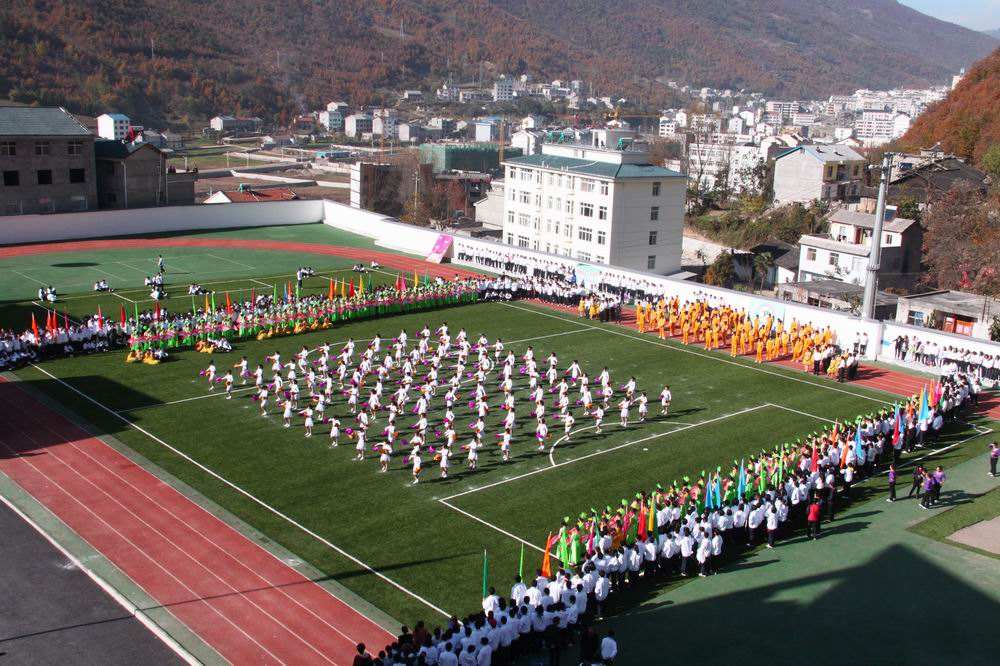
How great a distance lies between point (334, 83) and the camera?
19712 cm

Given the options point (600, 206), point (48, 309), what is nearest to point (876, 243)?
point (600, 206)

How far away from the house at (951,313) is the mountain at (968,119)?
4871 cm

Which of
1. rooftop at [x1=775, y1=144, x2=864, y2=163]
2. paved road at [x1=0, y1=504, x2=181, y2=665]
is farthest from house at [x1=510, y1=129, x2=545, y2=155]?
paved road at [x1=0, y1=504, x2=181, y2=665]

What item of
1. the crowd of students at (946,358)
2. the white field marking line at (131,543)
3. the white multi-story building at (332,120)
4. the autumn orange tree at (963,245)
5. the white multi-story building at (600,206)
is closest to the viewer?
the white field marking line at (131,543)

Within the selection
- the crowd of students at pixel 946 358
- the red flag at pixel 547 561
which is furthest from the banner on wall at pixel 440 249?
the red flag at pixel 547 561

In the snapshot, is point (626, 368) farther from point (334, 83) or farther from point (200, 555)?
point (334, 83)

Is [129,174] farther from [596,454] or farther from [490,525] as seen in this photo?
[490,525]

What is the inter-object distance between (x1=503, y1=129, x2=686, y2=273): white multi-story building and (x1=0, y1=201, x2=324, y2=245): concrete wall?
1379 centimetres

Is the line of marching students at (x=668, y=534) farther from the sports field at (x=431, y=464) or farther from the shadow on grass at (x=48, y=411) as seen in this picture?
the shadow on grass at (x=48, y=411)

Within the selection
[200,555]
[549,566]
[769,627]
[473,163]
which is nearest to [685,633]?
[769,627]

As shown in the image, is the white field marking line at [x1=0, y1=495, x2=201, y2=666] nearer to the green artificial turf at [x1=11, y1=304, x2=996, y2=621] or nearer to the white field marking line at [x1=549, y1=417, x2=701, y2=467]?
the green artificial turf at [x1=11, y1=304, x2=996, y2=621]

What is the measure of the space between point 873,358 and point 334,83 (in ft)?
586

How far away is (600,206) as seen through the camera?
50594mm

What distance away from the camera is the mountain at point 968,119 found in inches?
3359
